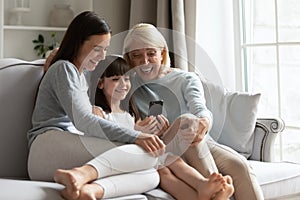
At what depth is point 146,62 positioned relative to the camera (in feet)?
8.80

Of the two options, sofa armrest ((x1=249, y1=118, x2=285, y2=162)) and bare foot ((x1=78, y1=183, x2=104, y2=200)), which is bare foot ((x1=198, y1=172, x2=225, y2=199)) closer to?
bare foot ((x1=78, y1=183, x2=104, y2=200))

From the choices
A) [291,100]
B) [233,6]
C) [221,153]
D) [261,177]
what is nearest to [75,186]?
[221,153]

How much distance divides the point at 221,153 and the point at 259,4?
168 cm

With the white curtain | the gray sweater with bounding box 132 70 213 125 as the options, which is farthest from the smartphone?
the white curtain

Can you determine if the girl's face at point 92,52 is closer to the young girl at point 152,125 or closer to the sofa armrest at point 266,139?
the young girl at point 152,125

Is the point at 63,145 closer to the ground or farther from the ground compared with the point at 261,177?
farther from the ground

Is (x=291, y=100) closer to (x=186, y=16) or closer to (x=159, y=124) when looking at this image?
(x=186, y=16)

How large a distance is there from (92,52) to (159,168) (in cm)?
55

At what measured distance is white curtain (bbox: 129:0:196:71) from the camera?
12.3 feet

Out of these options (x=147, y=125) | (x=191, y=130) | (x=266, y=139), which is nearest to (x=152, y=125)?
(x=147, y=125)

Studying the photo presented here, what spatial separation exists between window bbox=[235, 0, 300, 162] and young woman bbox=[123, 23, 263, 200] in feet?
3.88

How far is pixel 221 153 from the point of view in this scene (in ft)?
8.39

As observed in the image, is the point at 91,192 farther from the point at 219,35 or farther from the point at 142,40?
the point at 219,35

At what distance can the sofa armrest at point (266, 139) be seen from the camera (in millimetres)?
2912
